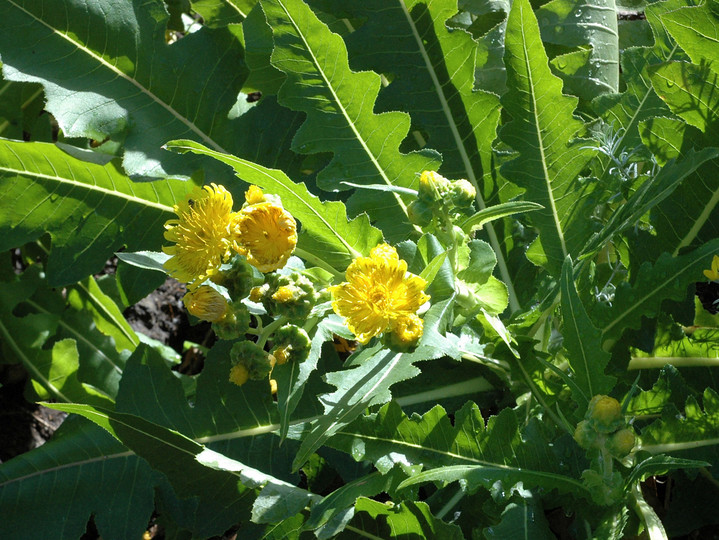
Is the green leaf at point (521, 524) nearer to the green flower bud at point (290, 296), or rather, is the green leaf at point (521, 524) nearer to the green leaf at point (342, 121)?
the green flower bud at point (290, 296)

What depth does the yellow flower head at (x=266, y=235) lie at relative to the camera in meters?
1.13

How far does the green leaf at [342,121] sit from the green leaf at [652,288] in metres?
0.45

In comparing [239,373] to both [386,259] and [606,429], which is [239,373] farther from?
[606,429]

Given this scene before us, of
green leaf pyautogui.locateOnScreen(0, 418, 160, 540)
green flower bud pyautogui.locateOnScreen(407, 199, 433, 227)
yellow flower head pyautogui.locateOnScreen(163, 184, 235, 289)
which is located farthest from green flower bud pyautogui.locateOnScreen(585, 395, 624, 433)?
green leaf pyautogui.locateOnScreen(0, 418, 160, 540)

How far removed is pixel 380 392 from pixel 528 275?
667 millimetres

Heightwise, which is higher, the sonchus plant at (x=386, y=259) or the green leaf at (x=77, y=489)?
the sonchus plant at (x=386, y=259)

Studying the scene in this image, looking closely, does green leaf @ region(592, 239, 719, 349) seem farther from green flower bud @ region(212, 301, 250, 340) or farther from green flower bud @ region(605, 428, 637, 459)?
green flower bud @ region(212, 301, 250, 340)

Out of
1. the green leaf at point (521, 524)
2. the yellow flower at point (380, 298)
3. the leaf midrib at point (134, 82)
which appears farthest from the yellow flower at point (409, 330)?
the leaf midrib at point (134, 82)

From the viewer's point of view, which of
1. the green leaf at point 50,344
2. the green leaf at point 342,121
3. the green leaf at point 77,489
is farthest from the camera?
the green leaf at point 50,344

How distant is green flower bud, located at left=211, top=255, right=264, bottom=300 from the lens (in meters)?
1.18

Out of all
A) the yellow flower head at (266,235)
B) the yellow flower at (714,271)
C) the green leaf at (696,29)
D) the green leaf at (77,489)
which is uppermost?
the green leaf at (696,29)

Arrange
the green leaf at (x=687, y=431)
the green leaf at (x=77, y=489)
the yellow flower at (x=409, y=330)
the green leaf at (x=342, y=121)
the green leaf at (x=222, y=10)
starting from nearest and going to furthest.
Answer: the yellow flower at (x=409, y=330) < the green leaf at (x=687, y=431) < the green leaf at (x=342, y=121) < the green leaf at (x=77, y=489) < the green leaf at (x=222, y=10)

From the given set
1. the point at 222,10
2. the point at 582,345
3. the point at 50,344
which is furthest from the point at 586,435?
the point at 50,344

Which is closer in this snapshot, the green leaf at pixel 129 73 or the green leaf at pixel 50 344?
the green leaf at pixel 129 73
